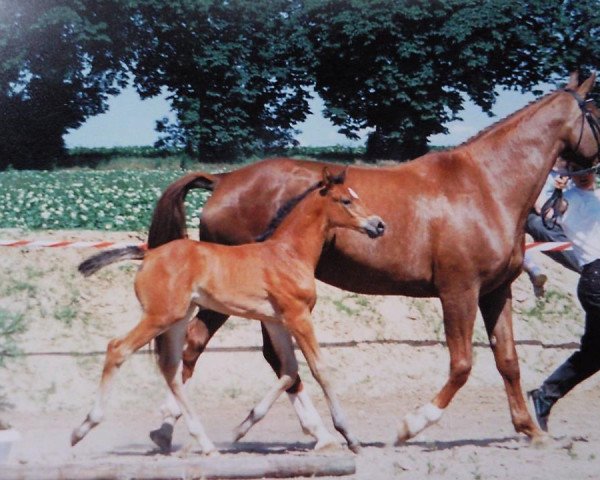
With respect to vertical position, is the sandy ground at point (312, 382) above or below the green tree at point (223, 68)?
below

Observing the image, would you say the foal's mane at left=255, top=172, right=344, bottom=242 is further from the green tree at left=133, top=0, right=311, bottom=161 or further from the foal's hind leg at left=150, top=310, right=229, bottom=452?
the green tree at left=133, top=0, right=311, bottom=161

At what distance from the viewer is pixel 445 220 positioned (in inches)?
267

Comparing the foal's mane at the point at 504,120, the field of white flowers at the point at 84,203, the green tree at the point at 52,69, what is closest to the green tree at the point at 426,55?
the green tree at the point at 52,69

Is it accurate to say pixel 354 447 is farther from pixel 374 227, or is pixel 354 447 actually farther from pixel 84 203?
pixel 84 203

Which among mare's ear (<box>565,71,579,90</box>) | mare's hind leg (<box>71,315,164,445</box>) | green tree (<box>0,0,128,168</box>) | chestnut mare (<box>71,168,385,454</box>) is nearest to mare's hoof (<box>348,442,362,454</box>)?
chestnut mare (<box>71,168,385,454</box>)

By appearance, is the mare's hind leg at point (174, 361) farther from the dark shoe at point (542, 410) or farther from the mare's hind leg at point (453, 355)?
the dark shoe at point (542, 410)

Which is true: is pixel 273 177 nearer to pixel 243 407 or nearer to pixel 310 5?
pixel 243 407

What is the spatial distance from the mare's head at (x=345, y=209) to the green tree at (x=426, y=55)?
2478cm

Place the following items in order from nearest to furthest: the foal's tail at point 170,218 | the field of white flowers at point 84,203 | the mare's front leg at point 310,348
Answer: the mare's front leg at point 310,348, the foal's tail at point 170,218, the field of white flowers at point 84,203

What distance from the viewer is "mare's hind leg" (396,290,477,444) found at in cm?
662

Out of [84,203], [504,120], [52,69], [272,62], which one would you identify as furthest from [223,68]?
[504,120]

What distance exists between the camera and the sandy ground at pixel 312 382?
6586 mm

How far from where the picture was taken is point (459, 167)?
278 inches

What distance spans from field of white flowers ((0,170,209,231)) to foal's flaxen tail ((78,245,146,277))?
958 cm
